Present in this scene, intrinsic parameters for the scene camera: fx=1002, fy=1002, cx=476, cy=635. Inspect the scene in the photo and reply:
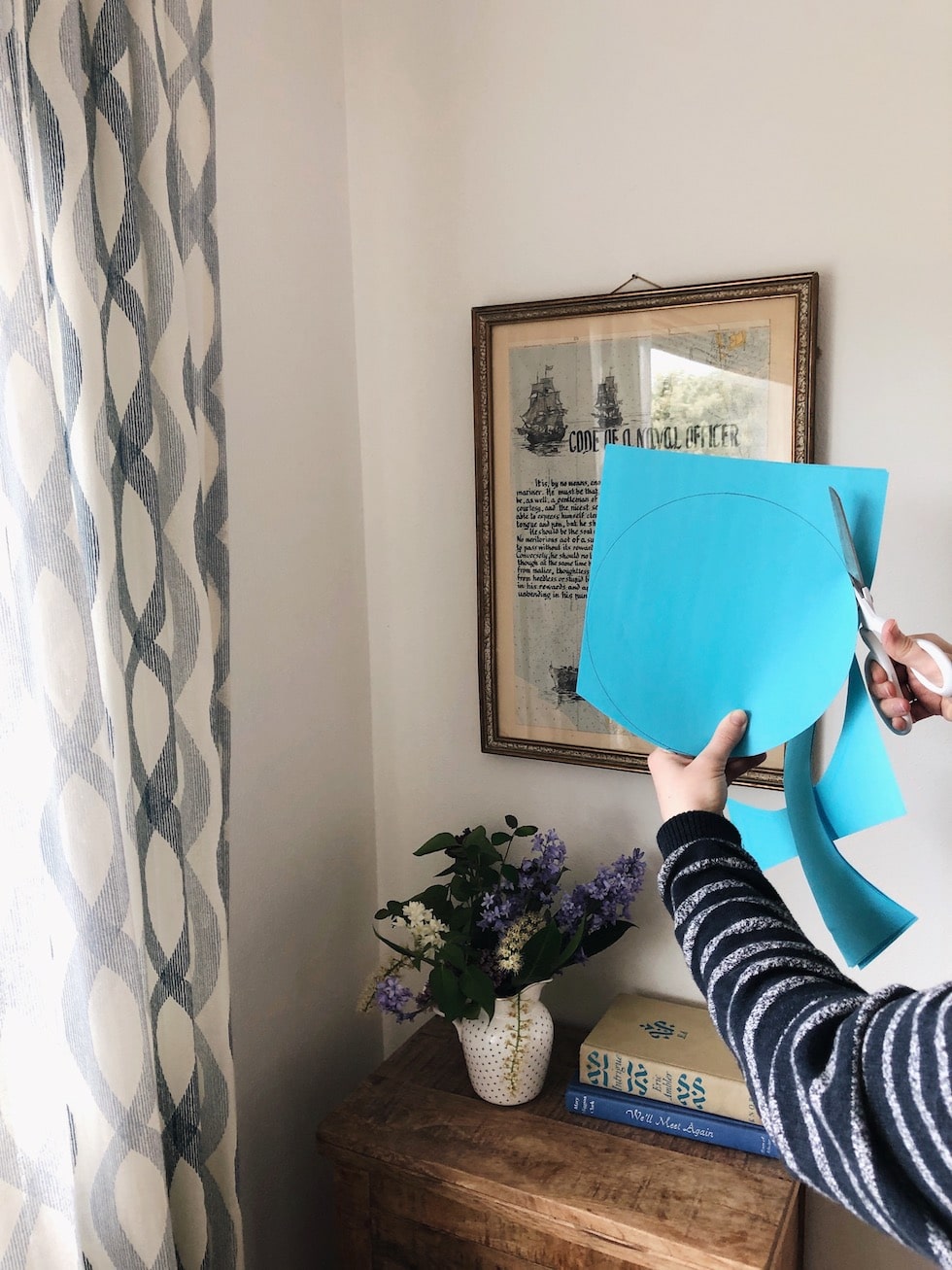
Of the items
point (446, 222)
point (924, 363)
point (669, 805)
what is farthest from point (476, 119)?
point (669, 805)

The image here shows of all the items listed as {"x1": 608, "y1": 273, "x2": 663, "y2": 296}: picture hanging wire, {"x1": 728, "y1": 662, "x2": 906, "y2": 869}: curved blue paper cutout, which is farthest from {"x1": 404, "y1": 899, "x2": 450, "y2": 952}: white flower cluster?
{"x1": 608, "y1": 273, "x2": 663, "y2": 296}: picture hanging wire

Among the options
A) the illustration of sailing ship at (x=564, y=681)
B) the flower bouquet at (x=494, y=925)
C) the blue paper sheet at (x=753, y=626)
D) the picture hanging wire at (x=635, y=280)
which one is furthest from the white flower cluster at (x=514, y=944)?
the picture hanging wire at (x=635, y=280)

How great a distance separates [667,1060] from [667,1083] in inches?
1.1

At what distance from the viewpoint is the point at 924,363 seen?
1163mm

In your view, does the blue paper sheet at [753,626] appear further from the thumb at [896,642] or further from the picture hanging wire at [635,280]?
the picture hanging wire at [635,280]

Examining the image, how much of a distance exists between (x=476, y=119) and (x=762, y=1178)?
1403 mm

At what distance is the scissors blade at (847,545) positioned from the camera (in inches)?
33.0

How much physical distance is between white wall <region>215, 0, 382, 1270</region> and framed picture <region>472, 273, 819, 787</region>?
230 millimetres

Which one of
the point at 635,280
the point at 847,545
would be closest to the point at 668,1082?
the point at 847,545

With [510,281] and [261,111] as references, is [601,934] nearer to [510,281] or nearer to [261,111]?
[510,281]

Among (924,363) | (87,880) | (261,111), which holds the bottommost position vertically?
(87,880)

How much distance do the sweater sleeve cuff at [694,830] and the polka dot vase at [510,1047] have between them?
0.59m

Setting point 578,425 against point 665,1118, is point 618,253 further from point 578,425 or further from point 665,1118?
point 665,1118

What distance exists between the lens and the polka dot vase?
128 cm
